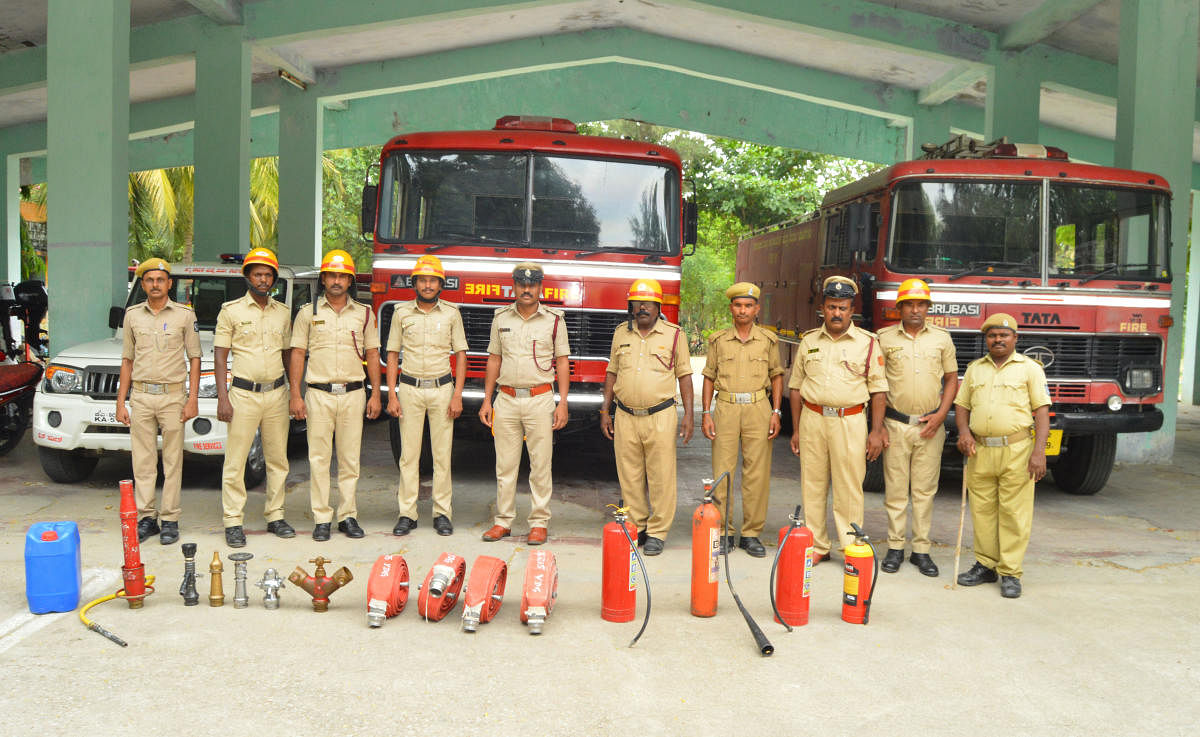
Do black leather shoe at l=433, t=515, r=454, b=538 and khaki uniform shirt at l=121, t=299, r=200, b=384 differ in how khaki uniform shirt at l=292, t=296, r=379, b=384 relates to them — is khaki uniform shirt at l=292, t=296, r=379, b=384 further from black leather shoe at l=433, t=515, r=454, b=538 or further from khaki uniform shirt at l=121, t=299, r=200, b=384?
black leather shoe at l=433, t=515, r=454, b=538

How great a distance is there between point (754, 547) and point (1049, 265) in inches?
137

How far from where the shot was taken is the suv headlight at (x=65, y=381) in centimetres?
743

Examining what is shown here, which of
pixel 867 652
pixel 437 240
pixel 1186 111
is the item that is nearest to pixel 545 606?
pixel 867 652

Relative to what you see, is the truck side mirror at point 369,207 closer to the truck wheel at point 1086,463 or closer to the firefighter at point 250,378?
the firefighter at point 250,378

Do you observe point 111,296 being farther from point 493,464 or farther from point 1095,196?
point 1095,196

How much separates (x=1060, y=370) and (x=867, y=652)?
13.6 feet

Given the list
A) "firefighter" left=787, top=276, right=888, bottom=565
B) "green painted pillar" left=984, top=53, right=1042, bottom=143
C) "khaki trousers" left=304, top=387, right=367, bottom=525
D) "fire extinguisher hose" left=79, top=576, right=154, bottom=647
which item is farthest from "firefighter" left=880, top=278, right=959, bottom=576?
"green painted pillar" left=984, top=53, right=1042, bottom=143

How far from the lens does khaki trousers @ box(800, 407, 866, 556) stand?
5898mm

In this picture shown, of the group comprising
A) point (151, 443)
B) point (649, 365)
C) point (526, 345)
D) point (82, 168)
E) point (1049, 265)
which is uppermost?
point (82, 168)

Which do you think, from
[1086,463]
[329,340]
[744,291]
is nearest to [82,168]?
[329,340]

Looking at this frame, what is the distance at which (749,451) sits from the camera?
20.7 ft

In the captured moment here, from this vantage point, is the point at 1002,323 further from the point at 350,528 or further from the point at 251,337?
the point at 251,337

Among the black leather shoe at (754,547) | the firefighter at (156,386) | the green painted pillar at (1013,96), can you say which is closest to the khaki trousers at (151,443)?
the firefighter at (156,386)

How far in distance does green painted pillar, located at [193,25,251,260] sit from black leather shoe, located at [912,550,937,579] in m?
9.43
